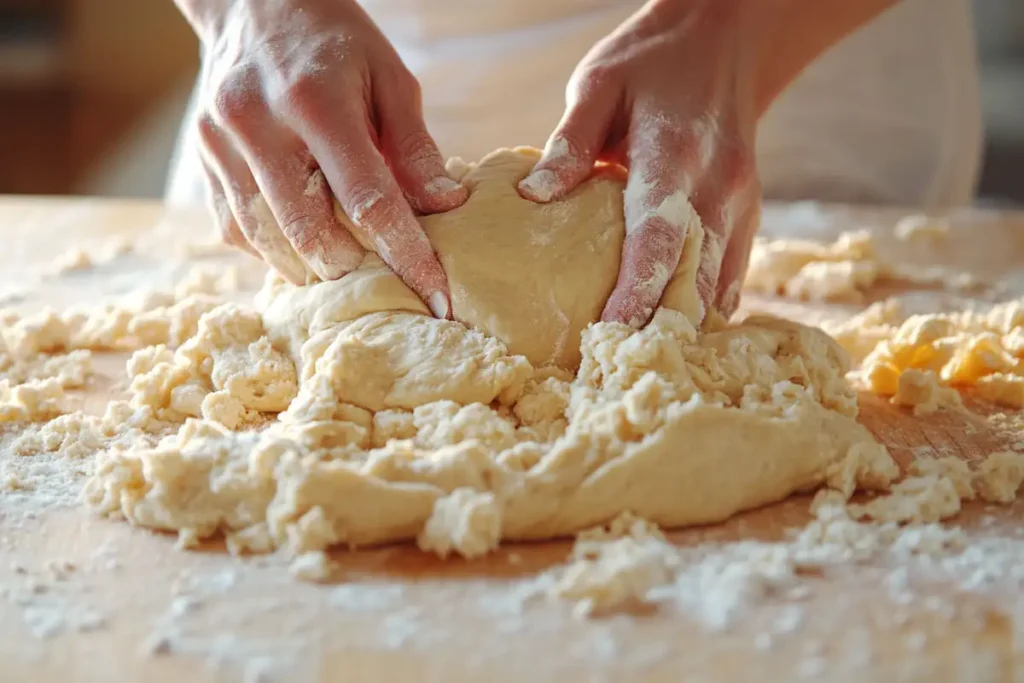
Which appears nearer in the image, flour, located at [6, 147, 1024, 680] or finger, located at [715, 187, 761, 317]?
flour, located at [6, 147, 1024, 680]

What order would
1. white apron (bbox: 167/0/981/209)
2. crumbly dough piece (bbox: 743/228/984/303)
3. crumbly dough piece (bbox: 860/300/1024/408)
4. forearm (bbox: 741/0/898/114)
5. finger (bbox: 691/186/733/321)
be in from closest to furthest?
finger (bbox: 691/186/733/321) < crumbly dough piece (bbox: 860/300/1024/408) < forearm (bbox: 741/0/898/114) < crumbly dough piece (bbox: 743/228/984/303) < white apron (bbox: 167/0/981/209)

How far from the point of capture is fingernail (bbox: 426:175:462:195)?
153 centimetres

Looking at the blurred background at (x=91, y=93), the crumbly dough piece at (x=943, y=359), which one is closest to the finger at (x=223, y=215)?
the crumbly dough piece at (x=943, y=359)

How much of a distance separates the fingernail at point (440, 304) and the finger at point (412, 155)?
15 centimetres

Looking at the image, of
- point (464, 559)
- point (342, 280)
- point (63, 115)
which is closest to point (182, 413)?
point (342, 280)

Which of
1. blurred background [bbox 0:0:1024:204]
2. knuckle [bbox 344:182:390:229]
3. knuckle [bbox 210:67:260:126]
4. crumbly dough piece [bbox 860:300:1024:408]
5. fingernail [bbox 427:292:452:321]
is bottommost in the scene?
blurred background [bbox 0:0:1024:204]

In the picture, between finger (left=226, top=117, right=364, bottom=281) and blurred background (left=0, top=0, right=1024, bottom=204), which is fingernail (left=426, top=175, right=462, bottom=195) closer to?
finger (left=226, top=117, right=364, bottom=281)

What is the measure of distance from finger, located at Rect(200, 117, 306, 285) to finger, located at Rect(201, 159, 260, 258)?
8cm

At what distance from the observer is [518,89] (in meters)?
2.47

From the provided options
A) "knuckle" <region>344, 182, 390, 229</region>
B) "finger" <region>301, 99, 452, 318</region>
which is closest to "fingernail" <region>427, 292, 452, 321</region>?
"finger" <region>301, 99, 452, 318</region>

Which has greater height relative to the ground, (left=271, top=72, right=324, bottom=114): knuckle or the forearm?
the forearm

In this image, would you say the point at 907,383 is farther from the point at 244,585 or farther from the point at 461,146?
the point at 461,146

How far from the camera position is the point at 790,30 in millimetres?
1840

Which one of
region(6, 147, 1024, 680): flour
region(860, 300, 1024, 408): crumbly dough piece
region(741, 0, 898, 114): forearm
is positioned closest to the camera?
region(6, 147, 1024, 680): flour
